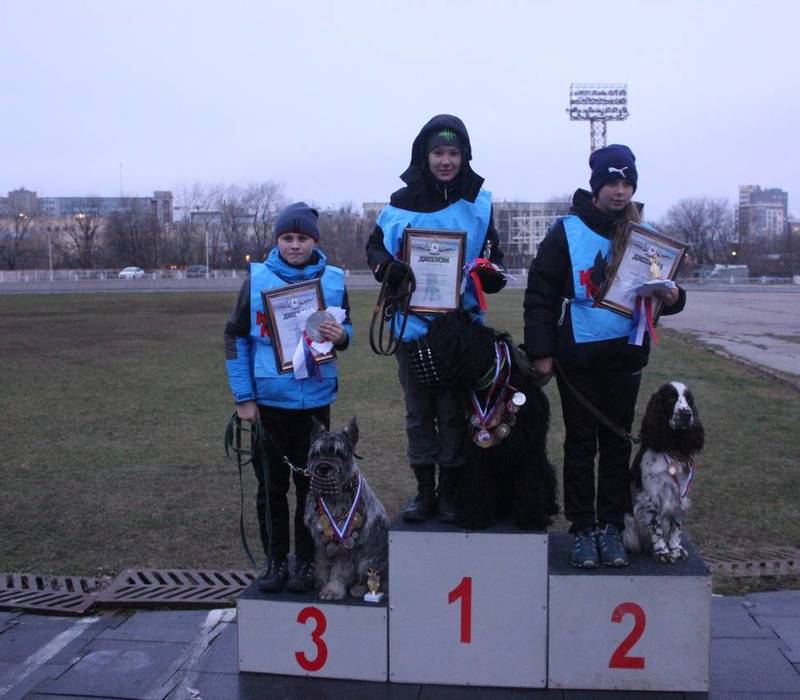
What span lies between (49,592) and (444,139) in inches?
148

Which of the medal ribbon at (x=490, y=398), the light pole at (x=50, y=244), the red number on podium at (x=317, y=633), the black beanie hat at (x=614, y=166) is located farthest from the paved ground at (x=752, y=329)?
the light pole at (x=50, y=244)

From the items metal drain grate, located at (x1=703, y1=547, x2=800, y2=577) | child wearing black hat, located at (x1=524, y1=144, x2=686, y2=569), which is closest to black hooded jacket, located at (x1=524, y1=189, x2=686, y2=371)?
child wearing black hat, located at (x1=524, y1=144, x2=686, y2=569)

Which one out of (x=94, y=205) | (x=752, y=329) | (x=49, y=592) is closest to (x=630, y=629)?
(x=49, y=592)

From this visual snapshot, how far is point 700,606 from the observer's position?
4.08 meters

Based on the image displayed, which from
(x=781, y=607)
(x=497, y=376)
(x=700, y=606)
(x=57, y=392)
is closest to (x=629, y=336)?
(x=497, y=376)

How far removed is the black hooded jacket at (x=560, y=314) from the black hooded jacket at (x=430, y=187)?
0.70 ft

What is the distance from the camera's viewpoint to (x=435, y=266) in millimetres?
4367

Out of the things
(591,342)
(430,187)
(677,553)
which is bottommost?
(677,553)

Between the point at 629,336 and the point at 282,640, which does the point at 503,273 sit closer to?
the point at 629,336

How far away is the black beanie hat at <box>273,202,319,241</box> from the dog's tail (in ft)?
7.27

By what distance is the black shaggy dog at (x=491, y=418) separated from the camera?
4.25 m

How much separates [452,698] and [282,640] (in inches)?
34.7

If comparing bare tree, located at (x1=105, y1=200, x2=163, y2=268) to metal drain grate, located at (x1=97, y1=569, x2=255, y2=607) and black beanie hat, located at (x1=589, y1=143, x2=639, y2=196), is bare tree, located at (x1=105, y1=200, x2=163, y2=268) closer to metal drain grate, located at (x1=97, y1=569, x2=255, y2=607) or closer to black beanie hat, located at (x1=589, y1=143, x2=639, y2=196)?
metal drain grate, located at (x1=97, y1=569, x2=255, y2=607)

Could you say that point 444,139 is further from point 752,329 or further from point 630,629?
point 752,329
